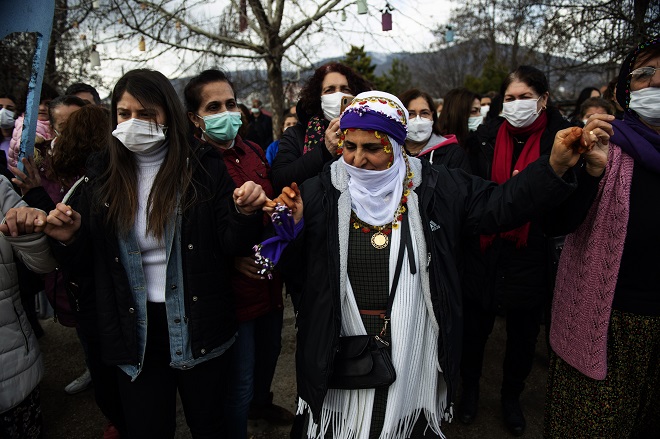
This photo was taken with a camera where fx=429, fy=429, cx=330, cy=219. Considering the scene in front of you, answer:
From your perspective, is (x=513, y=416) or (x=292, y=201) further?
(x=513, y=416)

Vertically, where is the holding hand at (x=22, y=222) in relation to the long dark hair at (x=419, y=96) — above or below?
below

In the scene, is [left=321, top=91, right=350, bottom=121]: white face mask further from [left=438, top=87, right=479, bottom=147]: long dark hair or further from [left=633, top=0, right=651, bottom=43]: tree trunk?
[left=633, top=0, right=651, bottom=43]: tree trunk

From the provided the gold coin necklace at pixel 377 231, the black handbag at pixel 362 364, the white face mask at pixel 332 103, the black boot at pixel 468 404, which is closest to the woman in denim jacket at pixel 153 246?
the gold coin necklace at pixel 377 231

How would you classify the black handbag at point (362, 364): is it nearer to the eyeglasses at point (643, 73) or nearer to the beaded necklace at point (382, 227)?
the beaded necklace at point (382, 227)

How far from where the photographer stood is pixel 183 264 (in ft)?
6.79

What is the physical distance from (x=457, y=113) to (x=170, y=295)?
326 centimetres

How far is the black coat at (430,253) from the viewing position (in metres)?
1.92

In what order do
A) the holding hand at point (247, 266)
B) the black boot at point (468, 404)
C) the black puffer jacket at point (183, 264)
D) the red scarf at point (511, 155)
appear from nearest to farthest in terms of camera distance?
the black puffer jacket at point (183, 264) < the holding hand at point (247, 266) < the red scarf at point (511, 155) < the black boot at point (468, 404)

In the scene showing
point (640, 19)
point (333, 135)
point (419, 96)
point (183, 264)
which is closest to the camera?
point (183, 264)

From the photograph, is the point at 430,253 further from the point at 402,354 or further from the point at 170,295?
the point at 170,295

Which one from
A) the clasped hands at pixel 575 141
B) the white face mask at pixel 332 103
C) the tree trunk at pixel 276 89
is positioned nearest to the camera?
the clasped hands at pixel 575 141

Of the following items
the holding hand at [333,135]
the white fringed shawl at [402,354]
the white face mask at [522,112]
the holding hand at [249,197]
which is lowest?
the white fringed shawl at [402,354]

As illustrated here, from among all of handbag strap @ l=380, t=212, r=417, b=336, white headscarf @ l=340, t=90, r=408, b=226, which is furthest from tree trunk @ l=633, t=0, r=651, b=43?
handbag strap @ l=380, t=212, r=417, b=336

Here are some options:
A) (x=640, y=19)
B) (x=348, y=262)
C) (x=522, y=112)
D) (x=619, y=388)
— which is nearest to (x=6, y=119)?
(x=348, y=262)
